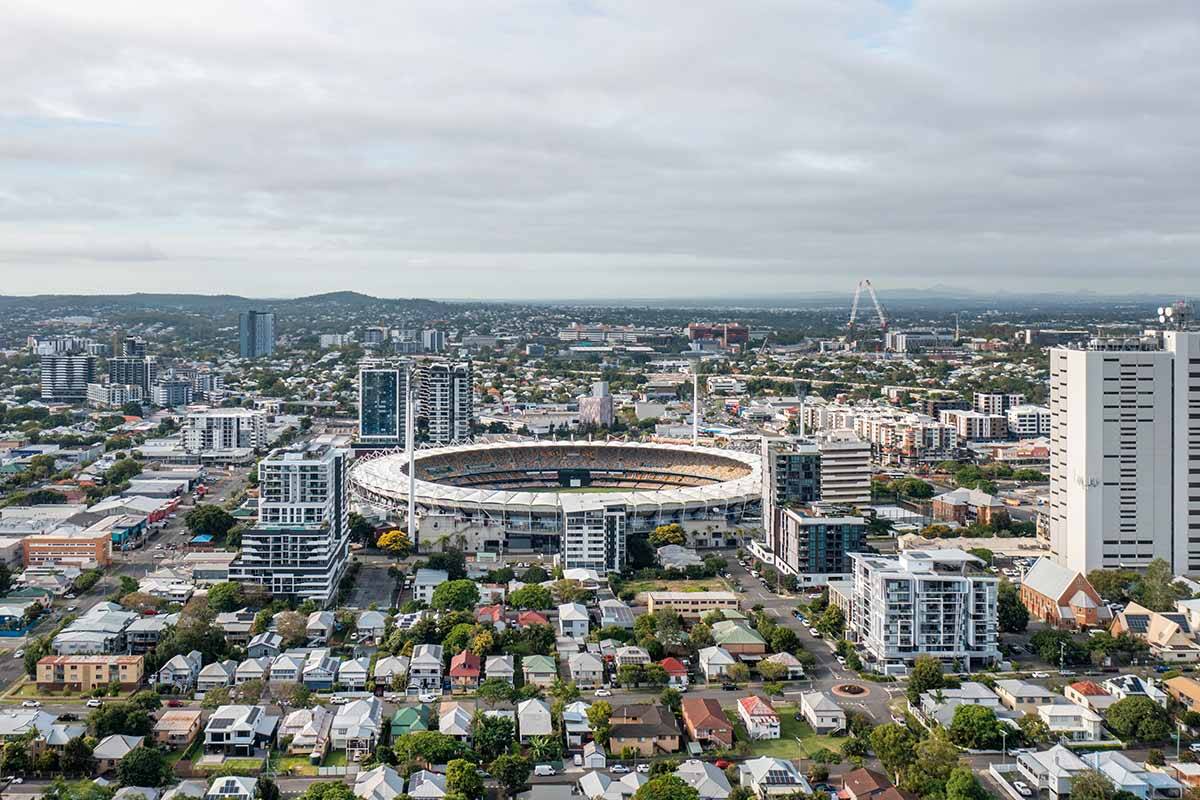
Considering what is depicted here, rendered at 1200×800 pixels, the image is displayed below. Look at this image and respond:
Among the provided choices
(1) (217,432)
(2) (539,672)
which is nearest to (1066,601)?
(2) (539,672)

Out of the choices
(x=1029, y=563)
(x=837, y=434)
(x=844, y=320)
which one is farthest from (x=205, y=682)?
(x=844, y=320)

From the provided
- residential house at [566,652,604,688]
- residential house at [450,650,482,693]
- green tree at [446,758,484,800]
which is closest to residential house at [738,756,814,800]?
green tree at [446,758,484,800]

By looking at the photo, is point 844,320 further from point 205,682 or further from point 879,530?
point 205,682

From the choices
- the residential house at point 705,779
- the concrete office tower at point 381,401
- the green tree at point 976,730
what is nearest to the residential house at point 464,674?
the residential house at point 705,779

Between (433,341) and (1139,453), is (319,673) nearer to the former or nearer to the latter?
(1139,453)

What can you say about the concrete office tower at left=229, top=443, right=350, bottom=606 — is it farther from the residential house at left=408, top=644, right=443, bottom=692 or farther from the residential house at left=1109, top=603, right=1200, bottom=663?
the residential house at left=1109, top=603, right=1200, bottom=663

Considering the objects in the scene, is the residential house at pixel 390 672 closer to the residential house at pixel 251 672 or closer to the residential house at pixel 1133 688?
the residential house at pixel 251 672

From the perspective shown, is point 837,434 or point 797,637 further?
point 837,434
